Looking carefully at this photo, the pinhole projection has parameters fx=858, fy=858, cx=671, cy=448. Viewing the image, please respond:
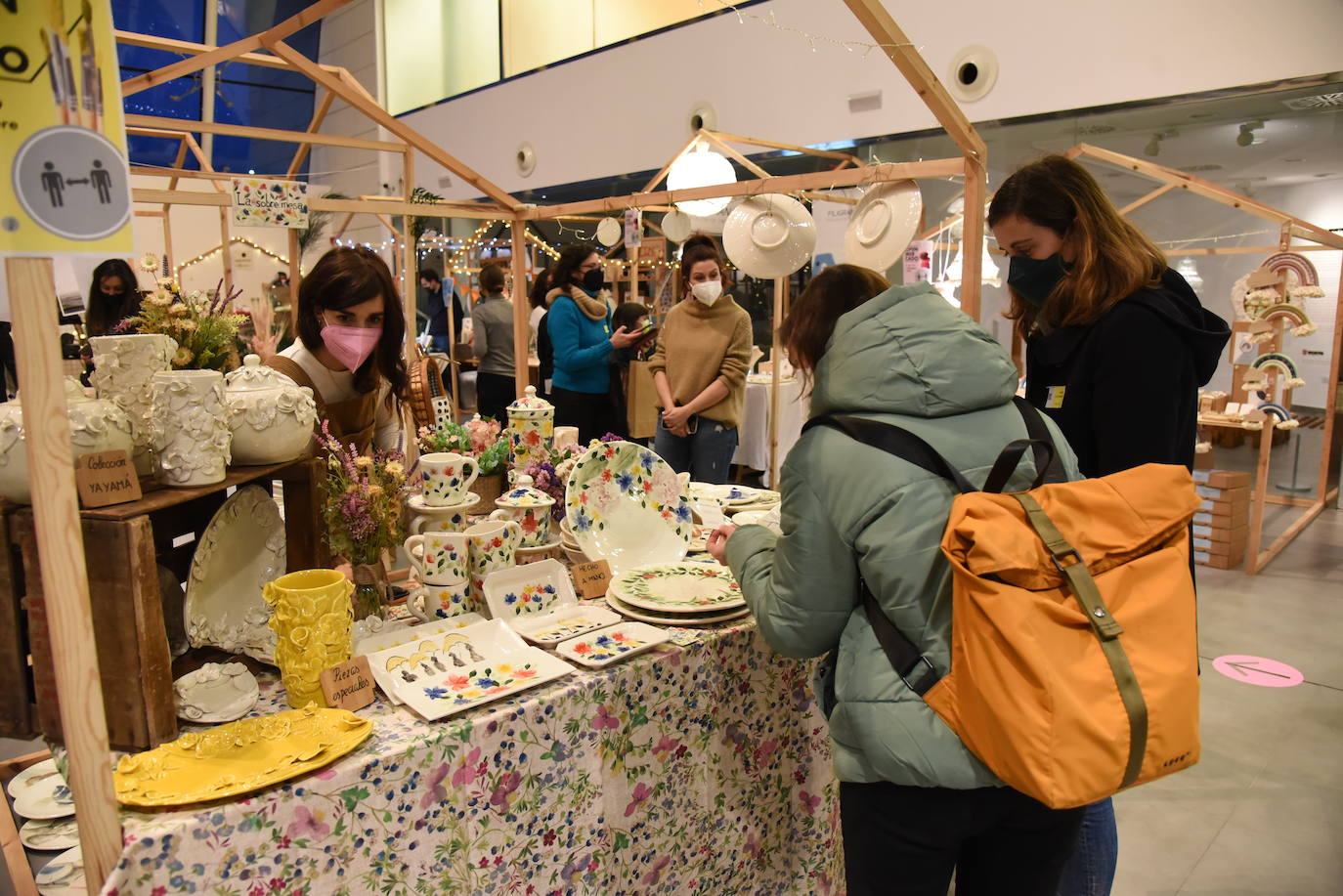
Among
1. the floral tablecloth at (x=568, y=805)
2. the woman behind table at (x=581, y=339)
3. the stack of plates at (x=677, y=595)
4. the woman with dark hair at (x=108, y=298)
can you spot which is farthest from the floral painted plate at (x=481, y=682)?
the woman with dark hair at (x=108, y=298)

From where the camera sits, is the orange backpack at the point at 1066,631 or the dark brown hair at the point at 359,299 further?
the dark brown hair at the point at 359,299

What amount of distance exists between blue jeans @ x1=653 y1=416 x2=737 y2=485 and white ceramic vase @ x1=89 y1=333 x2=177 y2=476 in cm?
249

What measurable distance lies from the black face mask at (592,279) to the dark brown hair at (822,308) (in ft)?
8.87

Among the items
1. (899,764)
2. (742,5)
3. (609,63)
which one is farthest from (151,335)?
(609,63)

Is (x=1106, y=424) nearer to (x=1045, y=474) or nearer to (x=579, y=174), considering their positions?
(x=1045, y=474)

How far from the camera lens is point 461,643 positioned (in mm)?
1387

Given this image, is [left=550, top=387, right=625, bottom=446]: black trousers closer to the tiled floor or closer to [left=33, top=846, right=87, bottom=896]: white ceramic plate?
the tiled floor

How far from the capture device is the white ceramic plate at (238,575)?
1.28m

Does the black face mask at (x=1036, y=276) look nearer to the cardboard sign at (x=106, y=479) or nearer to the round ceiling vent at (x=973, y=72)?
the cardboard sign at (x=106, y=479)

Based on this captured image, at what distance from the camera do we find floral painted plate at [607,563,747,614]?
1.57m

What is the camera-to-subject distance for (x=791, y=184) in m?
2.58

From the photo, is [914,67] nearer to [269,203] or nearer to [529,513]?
[529,513]

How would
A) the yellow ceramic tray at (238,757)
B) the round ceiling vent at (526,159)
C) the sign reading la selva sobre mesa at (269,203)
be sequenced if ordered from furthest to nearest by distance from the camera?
the round ceiling vent at (526,159), the sign reading la selva sobre mesa at (269,203), the yellow ceramic tray at (238,757)

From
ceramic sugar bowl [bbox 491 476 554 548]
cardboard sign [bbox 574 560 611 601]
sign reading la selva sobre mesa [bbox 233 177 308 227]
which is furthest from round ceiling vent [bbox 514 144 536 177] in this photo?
cardboard sign [bbox 574 560 611 601]
